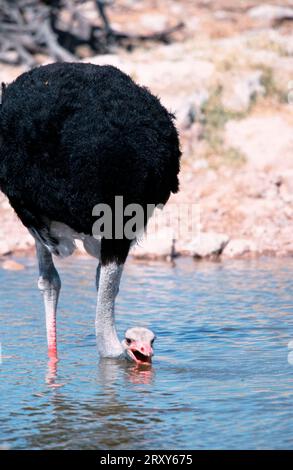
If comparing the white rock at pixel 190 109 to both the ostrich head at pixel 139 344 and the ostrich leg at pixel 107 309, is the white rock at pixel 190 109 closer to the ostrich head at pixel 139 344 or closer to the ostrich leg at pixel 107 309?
the ostrich leg at pixel 107 309

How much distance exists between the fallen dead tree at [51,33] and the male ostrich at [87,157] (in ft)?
35.0

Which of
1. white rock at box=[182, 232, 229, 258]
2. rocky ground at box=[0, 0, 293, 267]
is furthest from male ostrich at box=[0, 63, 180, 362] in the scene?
white rock at box=[182, 232, 229, 258]

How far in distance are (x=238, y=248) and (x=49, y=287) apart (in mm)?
4169

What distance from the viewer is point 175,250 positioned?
36.3 ft

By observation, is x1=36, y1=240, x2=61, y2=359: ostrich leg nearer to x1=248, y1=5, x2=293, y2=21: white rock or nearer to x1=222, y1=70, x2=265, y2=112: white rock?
x1=222, y1=70, x2=265, y2=112: white rock

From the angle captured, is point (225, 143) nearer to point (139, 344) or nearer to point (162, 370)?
point (162, 370)

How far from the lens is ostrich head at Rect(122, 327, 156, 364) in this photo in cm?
630

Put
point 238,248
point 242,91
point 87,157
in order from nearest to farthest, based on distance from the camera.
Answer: point 87,157 < point 238,248 < point 242,91

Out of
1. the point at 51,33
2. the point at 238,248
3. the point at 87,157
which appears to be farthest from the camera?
the point at 51,33

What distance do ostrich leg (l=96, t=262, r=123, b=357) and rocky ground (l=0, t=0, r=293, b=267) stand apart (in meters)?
3.33

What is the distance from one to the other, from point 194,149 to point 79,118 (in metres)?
7.20

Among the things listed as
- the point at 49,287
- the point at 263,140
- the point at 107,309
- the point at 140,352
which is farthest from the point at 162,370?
the point at 263,140

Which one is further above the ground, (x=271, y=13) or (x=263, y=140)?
(x=271, y=13)

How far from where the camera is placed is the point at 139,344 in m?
6.32
